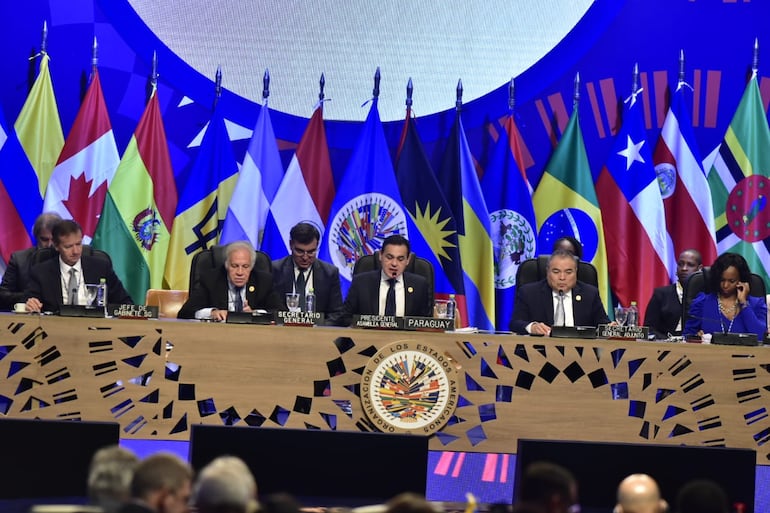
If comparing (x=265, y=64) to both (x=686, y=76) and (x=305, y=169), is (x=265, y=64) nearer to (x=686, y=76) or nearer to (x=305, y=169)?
(x=305, y=169)

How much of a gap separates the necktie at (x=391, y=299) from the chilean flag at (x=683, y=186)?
8.97ft

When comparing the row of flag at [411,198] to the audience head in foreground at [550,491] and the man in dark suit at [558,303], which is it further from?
the audience head in foreground at [550,491]

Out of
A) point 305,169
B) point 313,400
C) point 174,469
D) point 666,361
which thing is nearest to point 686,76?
point 305,169

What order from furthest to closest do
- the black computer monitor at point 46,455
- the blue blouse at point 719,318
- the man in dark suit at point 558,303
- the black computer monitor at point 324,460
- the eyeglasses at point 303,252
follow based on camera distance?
the eyeglasses at point 303,252, the man in dark suit at point 558,303, the blue blouse at point 719,318, the black computer monitor at point 324,460, the black computer monitor at point 46,455

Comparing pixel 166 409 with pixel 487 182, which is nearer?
pixel 166 409

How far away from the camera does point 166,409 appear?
18.5ft

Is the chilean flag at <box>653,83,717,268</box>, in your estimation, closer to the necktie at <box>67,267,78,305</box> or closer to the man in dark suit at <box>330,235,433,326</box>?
the man in dark suit at <box>330,235,433,326</box>

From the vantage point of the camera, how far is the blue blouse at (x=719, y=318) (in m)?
6.55

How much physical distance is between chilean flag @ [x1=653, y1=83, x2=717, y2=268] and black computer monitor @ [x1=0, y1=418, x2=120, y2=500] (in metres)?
5.48

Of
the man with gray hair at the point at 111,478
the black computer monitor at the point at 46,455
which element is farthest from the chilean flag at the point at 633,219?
the man with gray hair at the point at 111,478

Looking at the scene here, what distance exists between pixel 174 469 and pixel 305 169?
610 cm

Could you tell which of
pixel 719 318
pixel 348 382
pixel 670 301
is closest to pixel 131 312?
pixel 348 382

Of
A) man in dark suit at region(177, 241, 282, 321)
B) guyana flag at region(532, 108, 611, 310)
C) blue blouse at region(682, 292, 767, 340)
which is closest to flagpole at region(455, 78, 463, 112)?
guyana flag at region(532, 108, 611, 310)

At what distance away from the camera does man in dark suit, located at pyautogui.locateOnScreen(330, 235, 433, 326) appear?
701 centimetres
